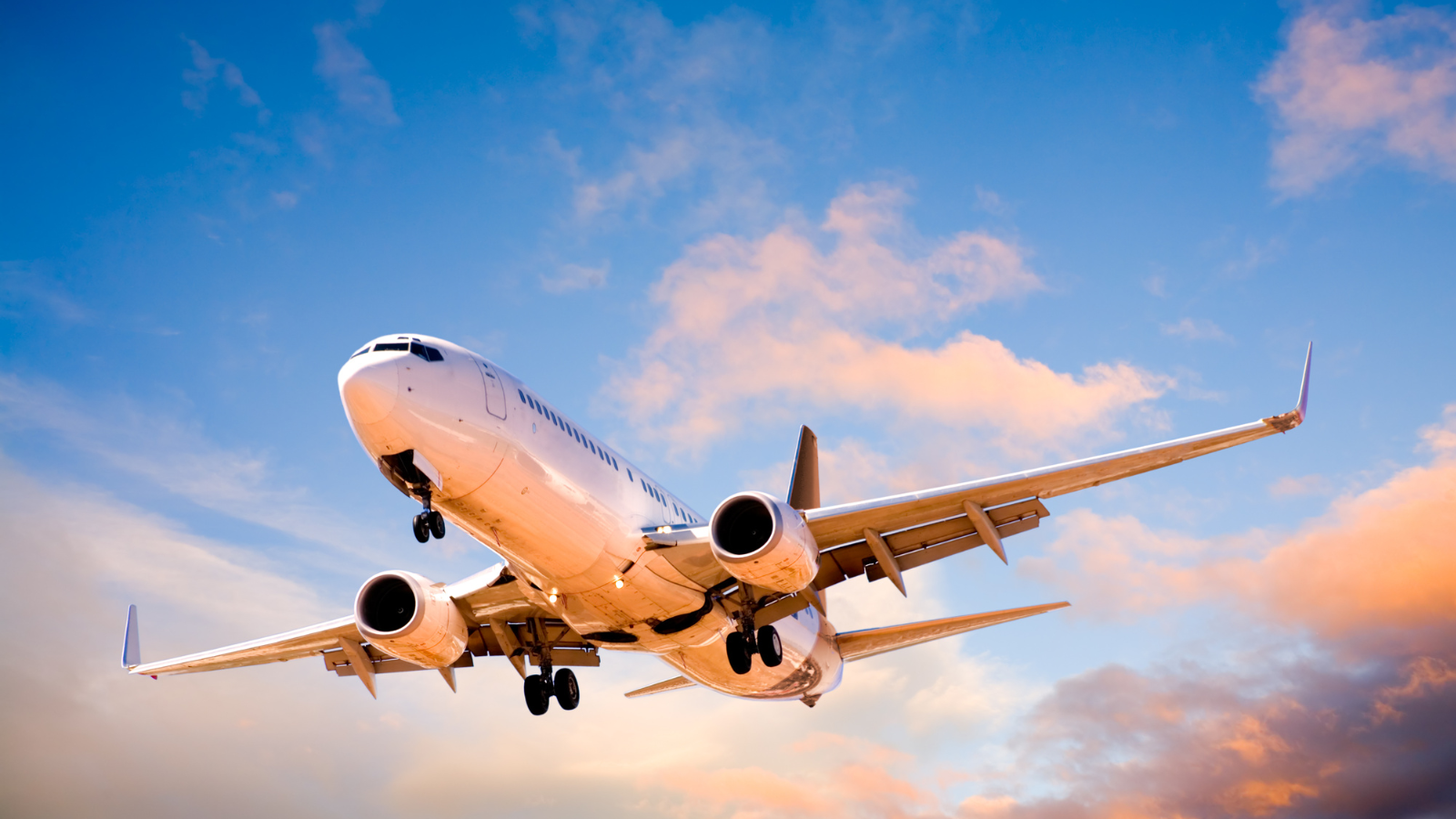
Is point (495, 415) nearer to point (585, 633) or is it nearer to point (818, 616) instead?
point (585, 633)

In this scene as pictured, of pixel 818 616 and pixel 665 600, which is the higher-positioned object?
pixel 818 616

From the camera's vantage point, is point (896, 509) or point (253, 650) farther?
point (253, 650)

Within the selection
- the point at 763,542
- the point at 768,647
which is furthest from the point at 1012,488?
the point at 768,647

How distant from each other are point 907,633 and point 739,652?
5.51m

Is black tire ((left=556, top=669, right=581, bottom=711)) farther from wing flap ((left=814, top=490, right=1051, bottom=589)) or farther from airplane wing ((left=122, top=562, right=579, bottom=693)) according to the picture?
wing flap ((left=814, top=490, right=1051, bottom=589))

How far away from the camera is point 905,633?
23281 millimetres

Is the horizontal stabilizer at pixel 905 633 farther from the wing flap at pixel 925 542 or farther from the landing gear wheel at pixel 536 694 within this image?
the landing gear wheel at pixel 536 694

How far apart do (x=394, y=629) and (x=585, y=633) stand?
357 centimetres

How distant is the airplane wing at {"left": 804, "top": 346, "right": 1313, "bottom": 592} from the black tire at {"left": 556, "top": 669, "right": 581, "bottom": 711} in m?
6.19

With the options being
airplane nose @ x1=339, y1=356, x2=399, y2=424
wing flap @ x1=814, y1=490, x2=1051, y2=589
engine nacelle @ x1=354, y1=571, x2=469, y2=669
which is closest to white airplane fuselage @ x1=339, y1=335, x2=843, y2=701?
airplane nose @ x1=339, y1=356, x2=399, y2=424

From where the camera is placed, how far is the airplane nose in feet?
45.5

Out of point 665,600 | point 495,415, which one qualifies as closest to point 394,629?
point 665,600

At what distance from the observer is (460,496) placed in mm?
15203

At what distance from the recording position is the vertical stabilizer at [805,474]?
25359 millimetres
